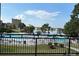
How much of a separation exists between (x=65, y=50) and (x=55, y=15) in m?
0.72

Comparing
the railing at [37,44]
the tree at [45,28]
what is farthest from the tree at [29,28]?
the tree at [45,28]

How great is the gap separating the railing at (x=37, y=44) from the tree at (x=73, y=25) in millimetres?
110

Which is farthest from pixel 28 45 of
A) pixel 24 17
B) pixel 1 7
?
pixel 1 7

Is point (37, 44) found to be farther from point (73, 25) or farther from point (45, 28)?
point (73, 25)

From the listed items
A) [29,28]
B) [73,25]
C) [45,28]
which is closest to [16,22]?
[29,28]

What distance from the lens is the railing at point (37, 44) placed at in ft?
12.5

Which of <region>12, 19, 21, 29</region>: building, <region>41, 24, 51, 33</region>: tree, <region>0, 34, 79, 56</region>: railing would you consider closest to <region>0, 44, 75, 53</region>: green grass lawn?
<region>0, 34, 79, 56</region>: railing

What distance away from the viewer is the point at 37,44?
12.6ft

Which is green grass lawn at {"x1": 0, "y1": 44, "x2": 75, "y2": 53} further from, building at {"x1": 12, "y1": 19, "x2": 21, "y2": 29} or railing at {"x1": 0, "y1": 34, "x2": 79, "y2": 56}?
building at {"x1": 12, "y1": 19, "x2": 21, "y2": 29}

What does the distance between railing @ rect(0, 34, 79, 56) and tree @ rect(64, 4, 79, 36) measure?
0.11m

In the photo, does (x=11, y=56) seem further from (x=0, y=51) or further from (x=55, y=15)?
(x=55, y=15)

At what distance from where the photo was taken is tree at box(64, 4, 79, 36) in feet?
12.2

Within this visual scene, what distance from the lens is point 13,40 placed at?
12.5ft

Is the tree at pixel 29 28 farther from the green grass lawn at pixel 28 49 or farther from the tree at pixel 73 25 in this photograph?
the tree at pixel 73 25
